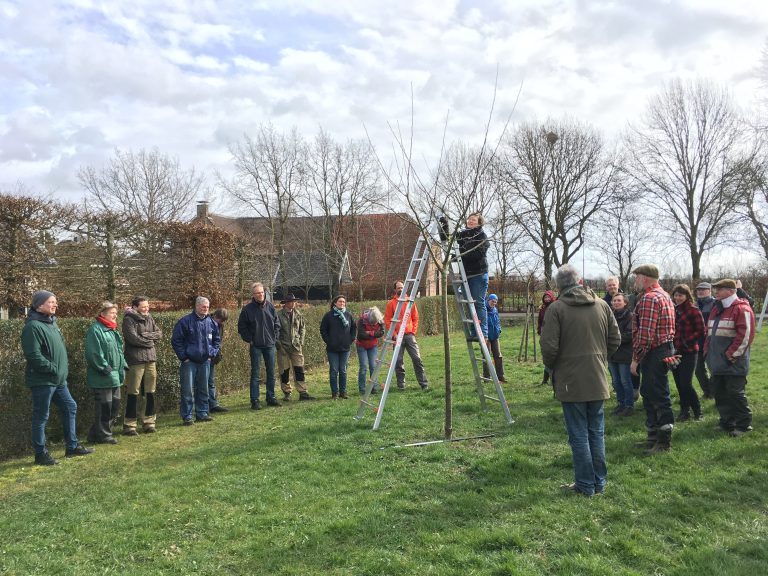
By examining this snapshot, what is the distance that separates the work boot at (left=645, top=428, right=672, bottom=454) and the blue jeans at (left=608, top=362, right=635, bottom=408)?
1.65m

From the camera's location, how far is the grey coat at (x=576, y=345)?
14.3 ft

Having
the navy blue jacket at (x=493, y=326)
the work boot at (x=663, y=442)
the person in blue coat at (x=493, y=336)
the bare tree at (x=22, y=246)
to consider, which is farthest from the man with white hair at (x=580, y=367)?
the bare tree at (x=22, y=246)

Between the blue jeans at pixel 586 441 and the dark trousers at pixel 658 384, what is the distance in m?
1.28

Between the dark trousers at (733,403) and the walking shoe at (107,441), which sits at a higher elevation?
the dark trousers at (733,403)

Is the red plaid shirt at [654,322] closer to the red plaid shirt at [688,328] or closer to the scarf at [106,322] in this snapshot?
the red plaid shirt at [688,328]

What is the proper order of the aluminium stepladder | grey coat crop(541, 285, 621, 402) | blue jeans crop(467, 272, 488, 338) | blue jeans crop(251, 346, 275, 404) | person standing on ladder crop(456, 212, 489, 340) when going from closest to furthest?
grey coat crop(541, 285, 621, 402)
the aluminium stepladder
person standing on ladder crop(456, 212, 489, 340)
blue jeans crop(467, 272, 488, 338)
blue jeans crop(251, 346, 275, 404)

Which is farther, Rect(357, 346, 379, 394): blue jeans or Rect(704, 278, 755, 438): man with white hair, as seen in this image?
Rect(357, 346, 379, 394): blue jeans

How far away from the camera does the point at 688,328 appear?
21.8 ft

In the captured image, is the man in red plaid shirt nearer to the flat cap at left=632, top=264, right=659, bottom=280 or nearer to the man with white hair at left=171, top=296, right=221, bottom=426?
the flat cap at left=632, top=264, right=659, bottom=280

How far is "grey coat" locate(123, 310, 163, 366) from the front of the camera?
7395 millimetres

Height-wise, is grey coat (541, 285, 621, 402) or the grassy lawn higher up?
grey coat (541, 285, 621, 402)

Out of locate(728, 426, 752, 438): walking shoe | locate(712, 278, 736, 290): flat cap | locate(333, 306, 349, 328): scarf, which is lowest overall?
locate(728, 426, 752, 438): walking shoe

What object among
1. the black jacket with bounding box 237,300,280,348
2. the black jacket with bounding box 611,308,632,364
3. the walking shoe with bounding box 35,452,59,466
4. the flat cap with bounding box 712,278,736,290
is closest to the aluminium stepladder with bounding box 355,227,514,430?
the black jacket with bounding box 611,308,632,364

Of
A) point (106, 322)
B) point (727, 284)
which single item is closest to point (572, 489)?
point (727, 284)
